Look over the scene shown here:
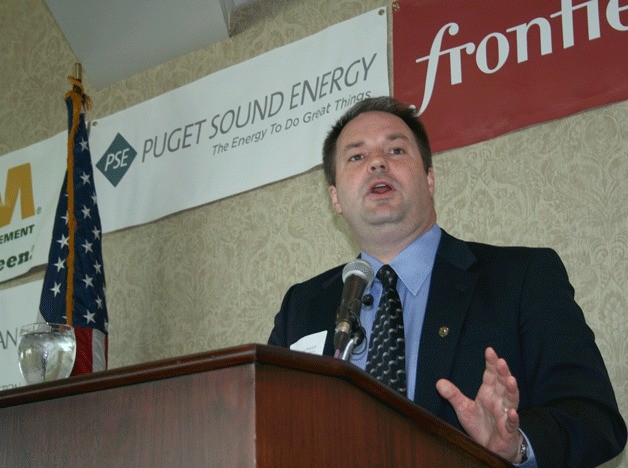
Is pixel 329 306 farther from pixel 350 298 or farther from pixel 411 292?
pixel 350 298

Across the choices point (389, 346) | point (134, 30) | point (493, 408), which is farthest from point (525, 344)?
point (134, 30)

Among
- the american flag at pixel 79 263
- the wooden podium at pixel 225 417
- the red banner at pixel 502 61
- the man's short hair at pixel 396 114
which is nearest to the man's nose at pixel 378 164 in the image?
the man's short hair at pixel 396 114

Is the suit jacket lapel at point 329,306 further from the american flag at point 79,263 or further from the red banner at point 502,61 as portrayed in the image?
the american flag at point 79,263

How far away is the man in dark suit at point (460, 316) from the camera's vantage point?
1553 millimetres

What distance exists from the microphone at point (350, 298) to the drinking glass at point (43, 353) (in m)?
0.51

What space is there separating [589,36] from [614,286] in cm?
78

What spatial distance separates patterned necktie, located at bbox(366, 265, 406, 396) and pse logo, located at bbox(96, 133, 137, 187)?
2.17 meters

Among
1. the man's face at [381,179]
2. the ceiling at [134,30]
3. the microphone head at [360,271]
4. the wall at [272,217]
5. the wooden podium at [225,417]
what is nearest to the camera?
the wooden podium at [225,417]

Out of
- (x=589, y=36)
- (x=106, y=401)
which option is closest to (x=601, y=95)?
(x=589, y=36)

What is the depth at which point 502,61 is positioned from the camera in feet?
9.85

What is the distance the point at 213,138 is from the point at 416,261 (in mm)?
1715

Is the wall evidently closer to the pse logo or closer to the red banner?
the red banner

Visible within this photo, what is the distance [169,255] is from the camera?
3852 mm

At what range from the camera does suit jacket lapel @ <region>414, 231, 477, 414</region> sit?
6.30 feet
